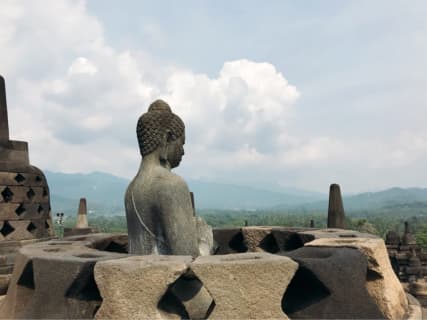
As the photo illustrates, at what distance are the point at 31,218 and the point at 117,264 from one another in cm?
558

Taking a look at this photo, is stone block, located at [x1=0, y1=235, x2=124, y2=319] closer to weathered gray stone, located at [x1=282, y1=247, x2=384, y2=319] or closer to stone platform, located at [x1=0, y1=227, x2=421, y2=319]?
stone platform, located at [x1=0, y1=227, x2=421, y2=319]

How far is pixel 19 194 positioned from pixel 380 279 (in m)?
6.47

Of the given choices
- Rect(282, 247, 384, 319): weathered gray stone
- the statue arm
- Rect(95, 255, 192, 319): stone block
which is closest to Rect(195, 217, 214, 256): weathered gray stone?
the statue arm

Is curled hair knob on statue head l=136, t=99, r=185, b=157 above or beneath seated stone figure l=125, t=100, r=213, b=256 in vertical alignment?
above

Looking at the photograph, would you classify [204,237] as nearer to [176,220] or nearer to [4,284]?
[176,220]

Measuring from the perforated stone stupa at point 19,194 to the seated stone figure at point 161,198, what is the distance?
434 cm

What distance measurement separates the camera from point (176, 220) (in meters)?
3.47

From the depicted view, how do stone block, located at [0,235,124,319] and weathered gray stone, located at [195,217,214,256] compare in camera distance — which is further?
weathered gray stone, located at [195,217,214,256]

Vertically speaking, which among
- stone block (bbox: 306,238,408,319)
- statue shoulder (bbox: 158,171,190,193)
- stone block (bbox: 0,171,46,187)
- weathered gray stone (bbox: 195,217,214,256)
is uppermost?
stone block (bbox: 0,171,46,187)

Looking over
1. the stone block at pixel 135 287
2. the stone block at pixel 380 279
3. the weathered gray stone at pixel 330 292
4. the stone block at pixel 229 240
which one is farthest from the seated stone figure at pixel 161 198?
the stone block at pixel 229 240

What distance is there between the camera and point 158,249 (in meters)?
3.53

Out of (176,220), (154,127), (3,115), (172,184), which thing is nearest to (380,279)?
(176,220)

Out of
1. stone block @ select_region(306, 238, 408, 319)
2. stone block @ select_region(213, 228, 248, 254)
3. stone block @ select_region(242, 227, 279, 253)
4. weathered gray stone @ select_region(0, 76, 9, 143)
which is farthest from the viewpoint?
weathered gray stone @ select_region(0, 76, 9, 143)

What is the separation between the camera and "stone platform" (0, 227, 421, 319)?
101 inches
